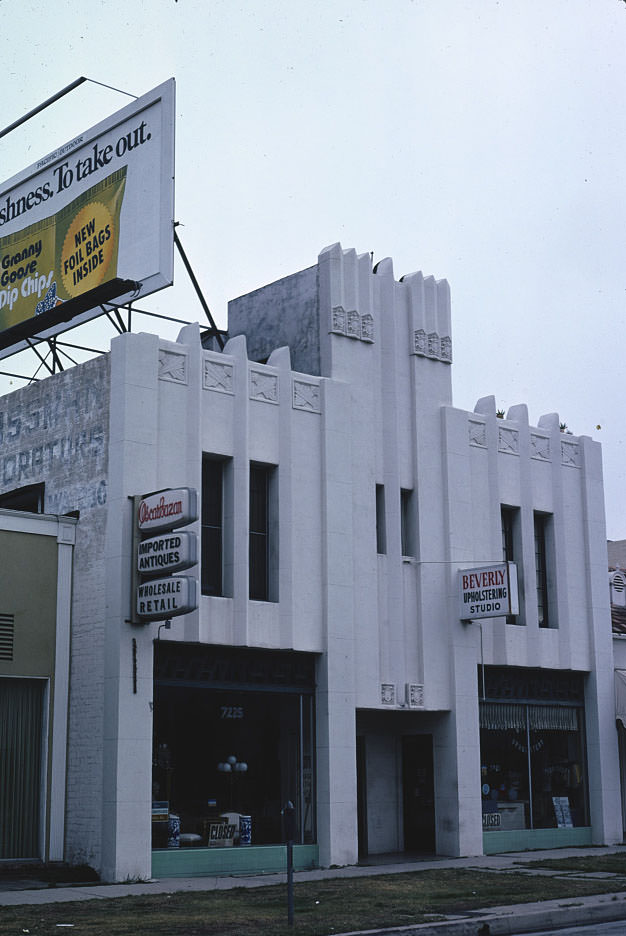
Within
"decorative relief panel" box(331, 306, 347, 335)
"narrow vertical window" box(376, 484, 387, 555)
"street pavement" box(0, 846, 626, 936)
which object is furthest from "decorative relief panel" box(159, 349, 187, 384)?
"street pavement" box(0, 846, 626, 936)

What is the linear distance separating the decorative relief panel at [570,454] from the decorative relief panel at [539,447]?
0.50 meters

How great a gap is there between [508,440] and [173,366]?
9.19m

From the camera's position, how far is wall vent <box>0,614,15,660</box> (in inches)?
832

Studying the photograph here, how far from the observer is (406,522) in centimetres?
2638

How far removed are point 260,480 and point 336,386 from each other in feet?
8.63

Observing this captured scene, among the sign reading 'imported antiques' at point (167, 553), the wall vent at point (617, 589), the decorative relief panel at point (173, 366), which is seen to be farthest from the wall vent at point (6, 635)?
the wall vent at point (617, 589)

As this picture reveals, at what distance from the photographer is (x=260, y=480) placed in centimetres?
2383

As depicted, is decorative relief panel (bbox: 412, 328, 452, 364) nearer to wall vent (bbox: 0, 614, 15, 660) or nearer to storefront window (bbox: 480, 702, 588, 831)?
storefront window (bbox: 480, 702, 588, 831)

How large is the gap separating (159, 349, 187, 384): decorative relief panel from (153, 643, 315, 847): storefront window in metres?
4.74

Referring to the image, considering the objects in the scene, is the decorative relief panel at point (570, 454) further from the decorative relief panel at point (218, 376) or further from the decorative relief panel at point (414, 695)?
the decorative relief panel at point (218, 376)

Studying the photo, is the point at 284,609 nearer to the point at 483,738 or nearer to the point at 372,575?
the point at 372,575

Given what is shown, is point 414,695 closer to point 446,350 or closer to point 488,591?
point 488,591

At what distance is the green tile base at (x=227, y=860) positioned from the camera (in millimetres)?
21000

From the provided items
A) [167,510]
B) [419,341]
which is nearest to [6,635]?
[167,510]
